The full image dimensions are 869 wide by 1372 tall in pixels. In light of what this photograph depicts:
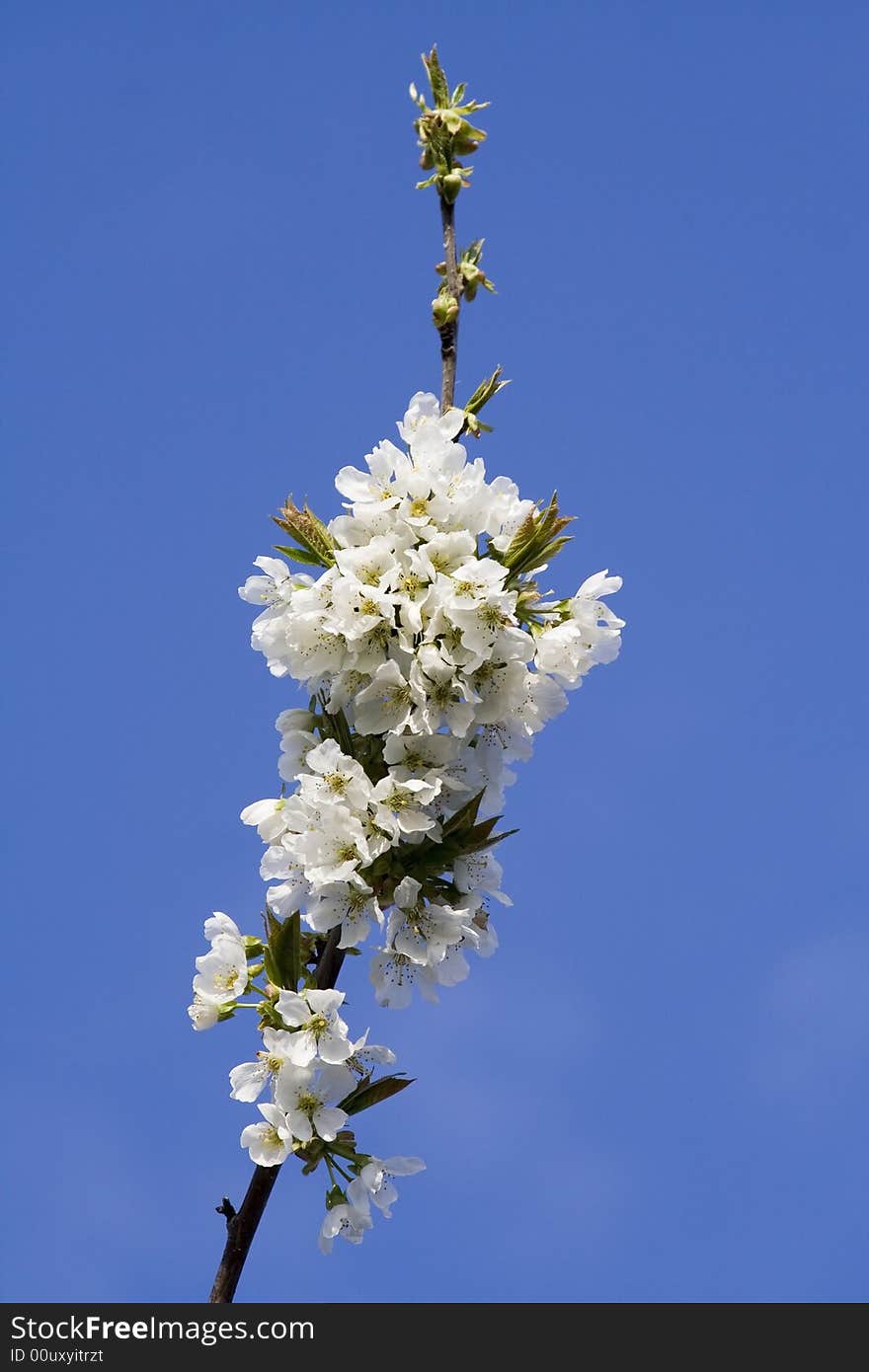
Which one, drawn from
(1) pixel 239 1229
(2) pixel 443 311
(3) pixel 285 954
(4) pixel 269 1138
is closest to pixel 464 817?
(3) pixel 285 954

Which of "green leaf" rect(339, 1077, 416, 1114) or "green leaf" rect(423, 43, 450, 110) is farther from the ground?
"green leaf" rect(423, 43, 450, 110)

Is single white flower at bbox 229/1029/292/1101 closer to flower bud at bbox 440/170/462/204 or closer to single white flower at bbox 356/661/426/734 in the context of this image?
single white flower at bbox 356/661/426/734

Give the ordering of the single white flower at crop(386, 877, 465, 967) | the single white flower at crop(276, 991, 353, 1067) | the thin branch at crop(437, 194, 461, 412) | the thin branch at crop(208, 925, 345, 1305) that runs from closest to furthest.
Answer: the thin branch at crop(208, 925, 345, 1305) → the single white flower at crop(276, 991, 353, 1067) → the single white flower at crop(386, 877, 465, 967) → the thin branch at crop(437, 194, 461, 412)

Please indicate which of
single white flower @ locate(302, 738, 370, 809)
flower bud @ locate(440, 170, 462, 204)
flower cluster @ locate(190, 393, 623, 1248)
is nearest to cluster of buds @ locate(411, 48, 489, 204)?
flower bud @ locate(440, 170, 462, 204)

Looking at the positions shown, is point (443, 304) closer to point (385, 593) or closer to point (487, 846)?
point (385, 593)

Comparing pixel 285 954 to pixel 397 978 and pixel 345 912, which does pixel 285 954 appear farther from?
pixel 397 978

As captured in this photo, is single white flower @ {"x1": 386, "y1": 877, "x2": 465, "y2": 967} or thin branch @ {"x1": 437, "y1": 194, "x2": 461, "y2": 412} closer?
single white flower @ {"x1": 386, "y1": 877, "x2": 465, "y2": 967}
